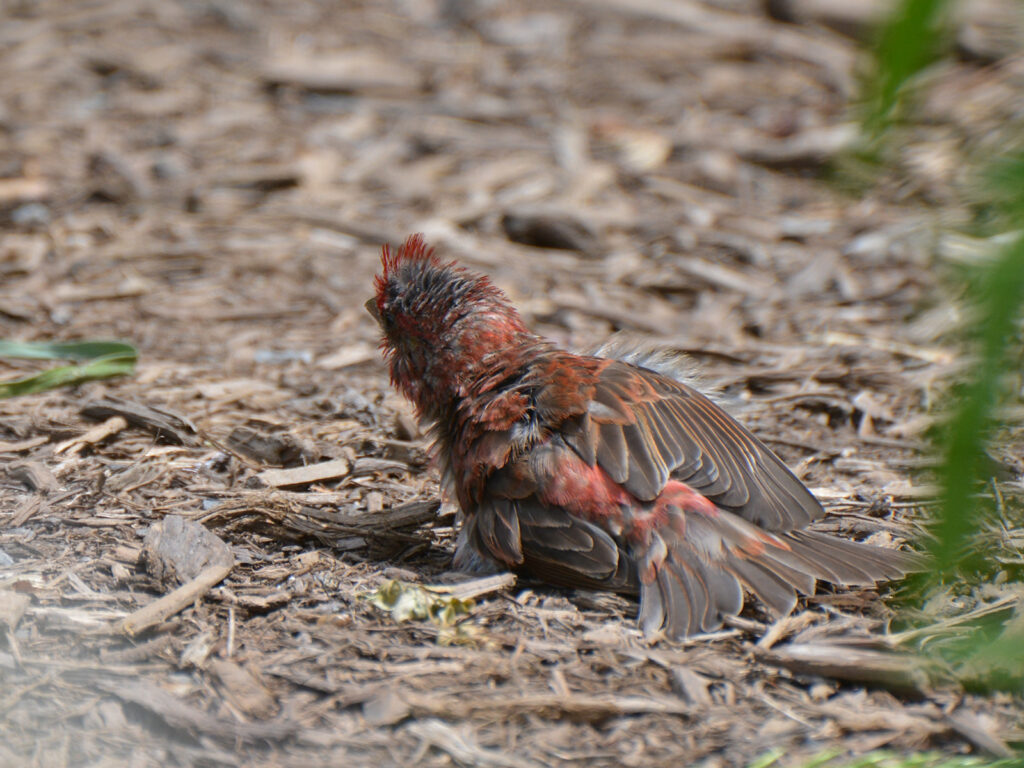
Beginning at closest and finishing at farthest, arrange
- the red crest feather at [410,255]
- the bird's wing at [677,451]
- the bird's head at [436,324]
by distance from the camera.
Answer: the bird's wing at [677,451] → the bird's head at [436,324] → the red crest feather at [410,255]

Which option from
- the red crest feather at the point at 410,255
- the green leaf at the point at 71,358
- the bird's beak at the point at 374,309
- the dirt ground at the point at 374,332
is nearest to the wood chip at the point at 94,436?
the dirt ground at the point at 374,332

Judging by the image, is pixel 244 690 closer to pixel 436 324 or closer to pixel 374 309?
pixel 436 324

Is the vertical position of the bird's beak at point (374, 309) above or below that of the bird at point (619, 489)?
above

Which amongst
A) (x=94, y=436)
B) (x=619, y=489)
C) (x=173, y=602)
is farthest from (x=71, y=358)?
(x=619, y=489)

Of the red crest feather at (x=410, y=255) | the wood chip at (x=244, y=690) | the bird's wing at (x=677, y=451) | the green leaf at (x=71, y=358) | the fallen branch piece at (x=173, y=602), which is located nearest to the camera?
the wood chip at (x=244, y=690)

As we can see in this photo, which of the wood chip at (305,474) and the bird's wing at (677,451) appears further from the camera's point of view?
the wood chip at (305,474)

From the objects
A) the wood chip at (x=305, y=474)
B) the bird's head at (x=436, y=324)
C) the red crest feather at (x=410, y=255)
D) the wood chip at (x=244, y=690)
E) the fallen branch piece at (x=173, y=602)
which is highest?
the red crest feather at (x=410, y=255)

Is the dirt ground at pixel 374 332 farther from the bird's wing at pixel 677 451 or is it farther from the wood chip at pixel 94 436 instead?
the bird's wing at pixel 677 451

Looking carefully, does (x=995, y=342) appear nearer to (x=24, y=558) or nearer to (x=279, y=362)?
(x=24, y=558)
